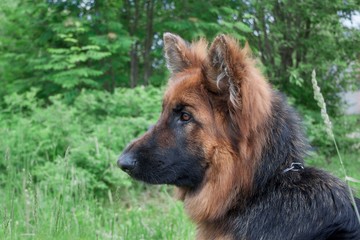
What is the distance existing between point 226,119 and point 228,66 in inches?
15.5

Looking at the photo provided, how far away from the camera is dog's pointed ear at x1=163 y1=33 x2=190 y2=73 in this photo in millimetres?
3802

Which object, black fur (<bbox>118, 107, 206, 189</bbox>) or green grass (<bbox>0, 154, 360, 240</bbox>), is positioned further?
green grass (<bbox>0, 154, 360, 240</bbox>)

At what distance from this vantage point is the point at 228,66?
3.18 m

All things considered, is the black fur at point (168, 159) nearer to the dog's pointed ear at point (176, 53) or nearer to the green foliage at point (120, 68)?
the dog's pointed ear at point (176, 53)

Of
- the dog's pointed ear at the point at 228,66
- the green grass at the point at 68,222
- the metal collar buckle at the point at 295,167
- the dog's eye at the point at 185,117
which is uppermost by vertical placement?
the dog's pointed ear at the point at 228,66

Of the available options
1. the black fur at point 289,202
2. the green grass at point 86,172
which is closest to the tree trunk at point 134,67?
the green grass at point 86,172

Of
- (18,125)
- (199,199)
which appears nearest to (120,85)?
(18,125)

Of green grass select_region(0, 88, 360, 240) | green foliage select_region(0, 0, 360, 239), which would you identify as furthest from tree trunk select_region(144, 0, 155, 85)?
green grass select_region(0, 88, 360, 240)

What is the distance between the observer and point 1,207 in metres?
4.20

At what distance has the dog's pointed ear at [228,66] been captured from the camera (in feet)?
10.3

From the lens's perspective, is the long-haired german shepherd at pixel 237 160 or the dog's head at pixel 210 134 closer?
the long-haired german shepherd at pixel 237 160

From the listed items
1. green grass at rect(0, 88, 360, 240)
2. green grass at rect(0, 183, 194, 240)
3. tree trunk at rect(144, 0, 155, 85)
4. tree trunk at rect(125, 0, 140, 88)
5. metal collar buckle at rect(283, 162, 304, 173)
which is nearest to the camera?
metal collar buckle at rect(283, 162, 304, 173)

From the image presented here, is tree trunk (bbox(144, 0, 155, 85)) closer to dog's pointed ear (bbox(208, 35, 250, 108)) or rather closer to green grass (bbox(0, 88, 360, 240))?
green grass (bbox(0, 88, 360, 240))

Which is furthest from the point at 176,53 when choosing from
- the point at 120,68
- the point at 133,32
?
the point at 133,32
